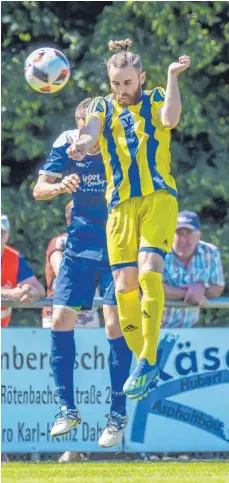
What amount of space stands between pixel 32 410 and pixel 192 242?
6.43 feet

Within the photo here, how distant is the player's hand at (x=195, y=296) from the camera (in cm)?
1093

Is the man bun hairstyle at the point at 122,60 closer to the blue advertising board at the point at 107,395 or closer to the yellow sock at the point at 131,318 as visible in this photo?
the yellow sock at the point at 131,318

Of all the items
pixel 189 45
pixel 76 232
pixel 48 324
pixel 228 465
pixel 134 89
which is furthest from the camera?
pixel 189 45

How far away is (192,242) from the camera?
11.5 meters

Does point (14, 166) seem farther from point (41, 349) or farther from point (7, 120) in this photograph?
point (41, 349)

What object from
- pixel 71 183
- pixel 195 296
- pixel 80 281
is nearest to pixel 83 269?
pixel 80 281

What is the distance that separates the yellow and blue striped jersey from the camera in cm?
867

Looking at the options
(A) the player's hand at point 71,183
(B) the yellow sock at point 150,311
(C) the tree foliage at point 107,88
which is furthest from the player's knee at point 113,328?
(C) the tree foliage at point 107,88

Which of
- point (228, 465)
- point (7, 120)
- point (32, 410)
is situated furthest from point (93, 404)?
point (7, 120)

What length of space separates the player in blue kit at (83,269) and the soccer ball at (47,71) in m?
0.25

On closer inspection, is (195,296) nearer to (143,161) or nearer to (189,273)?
(189,273)

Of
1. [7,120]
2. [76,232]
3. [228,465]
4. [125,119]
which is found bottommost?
[228,465]

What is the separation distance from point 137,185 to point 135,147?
24 cm

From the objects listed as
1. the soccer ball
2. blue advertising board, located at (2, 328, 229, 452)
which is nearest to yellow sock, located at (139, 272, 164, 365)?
the soccer ball
